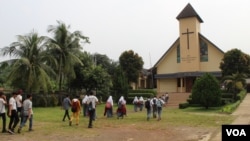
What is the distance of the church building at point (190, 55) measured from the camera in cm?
4894

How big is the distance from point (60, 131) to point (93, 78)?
22032mm

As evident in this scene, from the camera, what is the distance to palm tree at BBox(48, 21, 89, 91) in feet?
114

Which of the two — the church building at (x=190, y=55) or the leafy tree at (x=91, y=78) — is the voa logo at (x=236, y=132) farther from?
the church building at (x=190, y=55)

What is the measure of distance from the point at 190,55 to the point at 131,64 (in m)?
9.42

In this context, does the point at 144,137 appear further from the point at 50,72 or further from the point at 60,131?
the point at 50,72

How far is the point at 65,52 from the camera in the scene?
116 feet

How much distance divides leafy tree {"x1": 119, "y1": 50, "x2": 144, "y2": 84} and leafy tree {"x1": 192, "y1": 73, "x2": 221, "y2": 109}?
948 inches

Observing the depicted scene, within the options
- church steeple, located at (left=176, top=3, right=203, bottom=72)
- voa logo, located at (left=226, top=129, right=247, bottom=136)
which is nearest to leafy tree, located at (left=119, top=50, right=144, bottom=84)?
church steeple, located at (left=176, top=3, right=203, bottom=72)

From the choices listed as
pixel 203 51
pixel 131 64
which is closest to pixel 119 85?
pixel 131 64

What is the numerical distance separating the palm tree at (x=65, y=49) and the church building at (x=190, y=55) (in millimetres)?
18279

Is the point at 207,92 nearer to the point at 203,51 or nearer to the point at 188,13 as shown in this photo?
the point at 203,51

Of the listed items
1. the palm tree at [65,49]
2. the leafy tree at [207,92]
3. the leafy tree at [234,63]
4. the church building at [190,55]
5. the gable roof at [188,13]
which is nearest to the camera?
the leafy tree at [207,92]

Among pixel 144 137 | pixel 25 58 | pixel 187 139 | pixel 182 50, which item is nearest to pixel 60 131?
pixel 144 137

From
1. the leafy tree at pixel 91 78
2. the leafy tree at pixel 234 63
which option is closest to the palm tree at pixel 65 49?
the leafy tree at pixel 91 78
